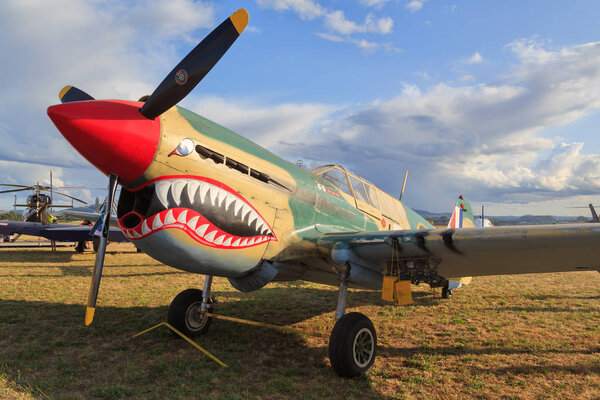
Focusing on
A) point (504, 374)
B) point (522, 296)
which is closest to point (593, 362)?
point (504, 374)

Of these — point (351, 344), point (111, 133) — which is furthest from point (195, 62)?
point (351, 344)

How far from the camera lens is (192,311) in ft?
17.9

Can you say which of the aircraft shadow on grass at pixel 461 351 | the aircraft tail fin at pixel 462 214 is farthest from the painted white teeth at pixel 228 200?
the aircraft tail fin at pixel 462 214

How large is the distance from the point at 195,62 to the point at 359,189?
145 inches

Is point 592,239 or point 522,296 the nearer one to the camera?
point 592,239

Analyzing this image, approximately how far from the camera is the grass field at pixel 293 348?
12.0 ft

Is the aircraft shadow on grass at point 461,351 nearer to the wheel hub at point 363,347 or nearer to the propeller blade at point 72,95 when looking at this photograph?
the wheel hub at point 363,347

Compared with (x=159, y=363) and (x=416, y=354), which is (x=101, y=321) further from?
(x=416, y=354)

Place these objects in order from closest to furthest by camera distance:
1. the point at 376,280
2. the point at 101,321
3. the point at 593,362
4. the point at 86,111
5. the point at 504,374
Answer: the point at 86,111 < the point at 504,374 < the point at 593,362 < the point at 376,280 < the point at 101,321

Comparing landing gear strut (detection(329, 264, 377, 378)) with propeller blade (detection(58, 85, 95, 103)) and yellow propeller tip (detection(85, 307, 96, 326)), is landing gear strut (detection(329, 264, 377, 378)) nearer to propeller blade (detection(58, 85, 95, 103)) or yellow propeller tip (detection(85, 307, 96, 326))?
yellow propeller tip (detection(85, 307, 96, 326))

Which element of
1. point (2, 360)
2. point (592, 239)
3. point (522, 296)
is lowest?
point (2, 360)

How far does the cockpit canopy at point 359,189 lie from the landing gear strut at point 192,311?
2518 mm

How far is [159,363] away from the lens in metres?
4.19

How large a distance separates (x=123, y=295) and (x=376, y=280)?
608 centimetres
